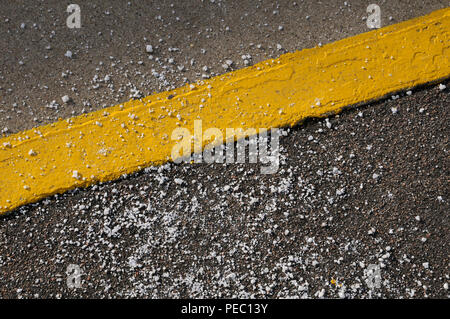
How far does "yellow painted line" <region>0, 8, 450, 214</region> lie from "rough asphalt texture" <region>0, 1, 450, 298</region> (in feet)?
0.24

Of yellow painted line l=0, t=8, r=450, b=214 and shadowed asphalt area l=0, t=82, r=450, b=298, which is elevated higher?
yellow painted line l=0, t=8, r=450, b=214

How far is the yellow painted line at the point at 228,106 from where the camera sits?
70.2 inches

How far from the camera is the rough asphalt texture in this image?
1720mm

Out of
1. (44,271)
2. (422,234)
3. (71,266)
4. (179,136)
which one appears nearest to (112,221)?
(71,266)

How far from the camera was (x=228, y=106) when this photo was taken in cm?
182

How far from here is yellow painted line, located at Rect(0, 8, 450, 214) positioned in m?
1.78

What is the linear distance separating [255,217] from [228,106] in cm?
56

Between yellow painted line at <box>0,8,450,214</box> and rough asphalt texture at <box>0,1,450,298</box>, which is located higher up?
yellow painted line at <box>0,8,450,214</box>

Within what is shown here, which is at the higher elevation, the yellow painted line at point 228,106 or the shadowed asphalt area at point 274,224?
the yellow painted line at point 228,106

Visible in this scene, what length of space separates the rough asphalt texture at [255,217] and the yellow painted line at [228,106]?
72 mm

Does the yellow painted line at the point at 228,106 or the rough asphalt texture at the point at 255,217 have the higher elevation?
the yellow painted line at the point at 228,106

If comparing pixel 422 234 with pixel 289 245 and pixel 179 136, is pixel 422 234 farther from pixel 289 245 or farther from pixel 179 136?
pixel 179 136

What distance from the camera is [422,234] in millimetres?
1728

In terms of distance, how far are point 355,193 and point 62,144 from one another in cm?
143
